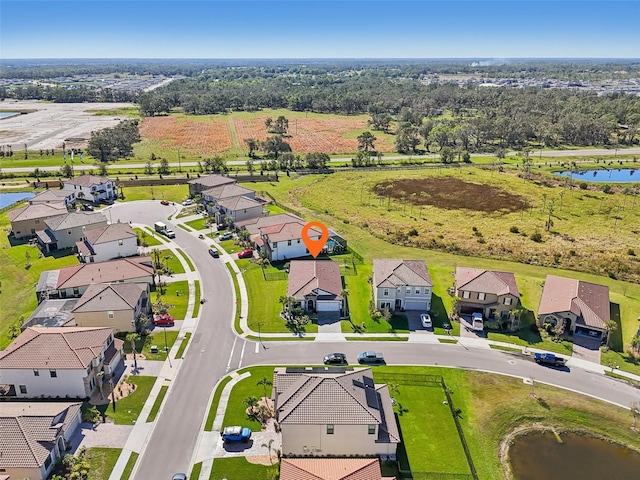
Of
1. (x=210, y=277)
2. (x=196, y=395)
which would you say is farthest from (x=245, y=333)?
(x=210, y=277)

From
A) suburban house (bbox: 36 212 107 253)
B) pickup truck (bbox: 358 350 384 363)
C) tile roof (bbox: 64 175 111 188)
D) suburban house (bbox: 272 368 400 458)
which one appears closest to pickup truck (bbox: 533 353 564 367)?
pickup truck (bbox: 358 350 384 363)

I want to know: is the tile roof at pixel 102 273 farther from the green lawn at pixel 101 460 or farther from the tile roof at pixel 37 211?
the green lawn at pixel 101 460

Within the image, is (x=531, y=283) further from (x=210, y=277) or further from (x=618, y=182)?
(x=618, y=182)

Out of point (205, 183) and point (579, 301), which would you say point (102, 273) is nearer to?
point (205, 183)

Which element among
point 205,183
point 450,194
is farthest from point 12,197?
point 450,194

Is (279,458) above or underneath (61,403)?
underneath

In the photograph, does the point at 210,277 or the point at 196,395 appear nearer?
the point at 196,395

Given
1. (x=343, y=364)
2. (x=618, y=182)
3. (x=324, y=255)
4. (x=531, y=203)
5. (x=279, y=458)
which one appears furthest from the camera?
(x=618, y=182)

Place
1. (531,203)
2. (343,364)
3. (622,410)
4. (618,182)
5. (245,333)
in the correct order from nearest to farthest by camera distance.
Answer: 1. (622,410)
2. (343,364)
3. (245,333)
4. (531,203)
5. (618,182)
